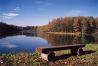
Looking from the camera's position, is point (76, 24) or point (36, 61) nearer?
point (36, 61)

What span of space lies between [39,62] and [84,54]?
13.1ft

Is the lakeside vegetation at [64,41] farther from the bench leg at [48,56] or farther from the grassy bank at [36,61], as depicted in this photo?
the bench leg at [48,56]

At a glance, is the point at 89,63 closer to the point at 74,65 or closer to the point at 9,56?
the point at 74,65

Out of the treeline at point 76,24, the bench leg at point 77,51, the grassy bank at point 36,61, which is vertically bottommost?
the grassy bank at point 36,61

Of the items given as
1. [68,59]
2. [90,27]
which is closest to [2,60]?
[68,59]

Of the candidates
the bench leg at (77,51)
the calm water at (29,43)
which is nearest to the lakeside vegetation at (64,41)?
the calm water at (29,43)

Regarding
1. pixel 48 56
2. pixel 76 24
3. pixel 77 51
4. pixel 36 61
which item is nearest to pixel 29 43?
pixel 77 51

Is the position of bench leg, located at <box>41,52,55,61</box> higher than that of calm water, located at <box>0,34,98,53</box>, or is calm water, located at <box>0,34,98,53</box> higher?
bench leg, located at <box>41,52,55,61</box>

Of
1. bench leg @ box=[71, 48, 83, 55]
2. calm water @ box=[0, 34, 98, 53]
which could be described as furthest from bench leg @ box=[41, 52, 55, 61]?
calm water @ box=[0, 34, 98, 53]

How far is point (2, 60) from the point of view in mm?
12961

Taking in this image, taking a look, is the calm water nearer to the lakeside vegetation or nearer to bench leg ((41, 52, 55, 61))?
the lakeside vegetation

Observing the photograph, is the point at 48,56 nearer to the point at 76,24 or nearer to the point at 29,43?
the point at 29,43

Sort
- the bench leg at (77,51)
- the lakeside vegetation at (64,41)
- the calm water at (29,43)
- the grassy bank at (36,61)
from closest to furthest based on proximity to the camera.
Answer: the grassy bank at (36,61) < the lakeside vegetation at (64,41) < the bench leg at (77,51) < the calm water at (29,43)

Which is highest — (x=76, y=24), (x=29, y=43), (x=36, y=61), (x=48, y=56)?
(x=76, y=24)
